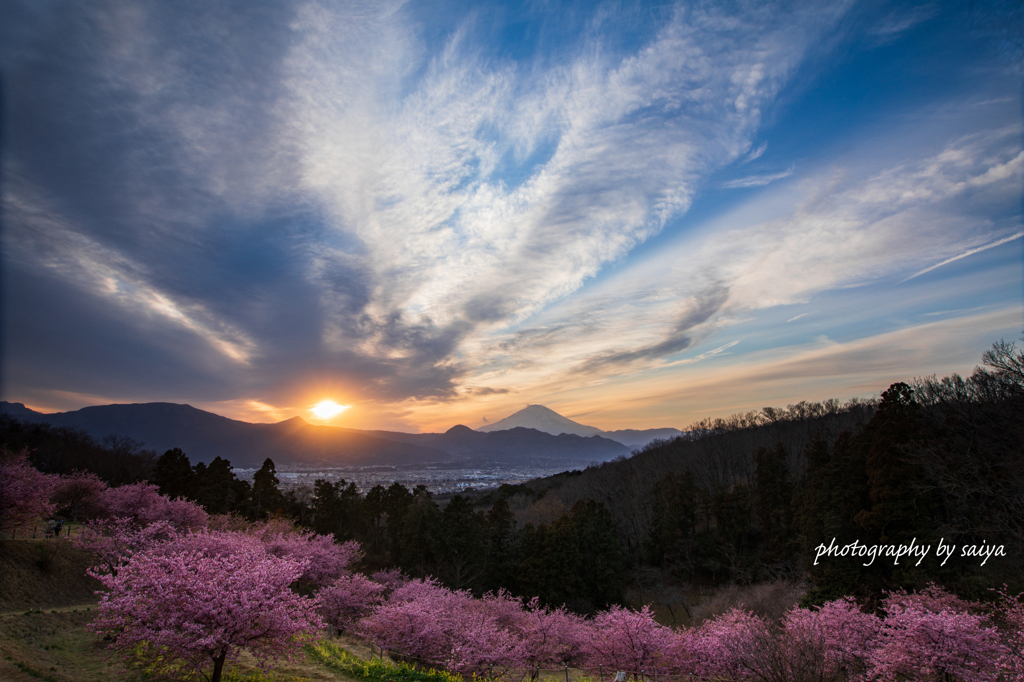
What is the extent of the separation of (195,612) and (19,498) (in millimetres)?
22741

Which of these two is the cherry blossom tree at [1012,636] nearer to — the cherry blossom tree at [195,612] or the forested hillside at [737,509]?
the forested hillside at [737,509]

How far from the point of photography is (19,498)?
22.2 metres

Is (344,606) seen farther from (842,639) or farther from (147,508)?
(842,639)

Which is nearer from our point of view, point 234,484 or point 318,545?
point 318,545

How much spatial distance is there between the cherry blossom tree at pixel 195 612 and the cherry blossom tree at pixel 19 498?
764 inches

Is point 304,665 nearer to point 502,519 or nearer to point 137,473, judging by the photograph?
point 502,519

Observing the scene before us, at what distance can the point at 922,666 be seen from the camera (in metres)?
14.0

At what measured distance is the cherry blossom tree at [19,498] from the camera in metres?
21.6

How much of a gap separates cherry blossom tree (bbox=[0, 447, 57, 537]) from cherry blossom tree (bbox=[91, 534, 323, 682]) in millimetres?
19413

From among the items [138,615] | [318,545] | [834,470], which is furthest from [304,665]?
[834,470]

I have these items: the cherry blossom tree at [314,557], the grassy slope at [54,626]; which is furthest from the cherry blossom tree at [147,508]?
the cherry blossom tree at [314,557]

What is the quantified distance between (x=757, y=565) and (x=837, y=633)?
36492 mm

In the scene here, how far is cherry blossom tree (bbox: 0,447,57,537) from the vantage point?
71.0ft

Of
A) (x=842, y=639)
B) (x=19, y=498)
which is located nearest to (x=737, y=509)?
(x=842, y=639)
